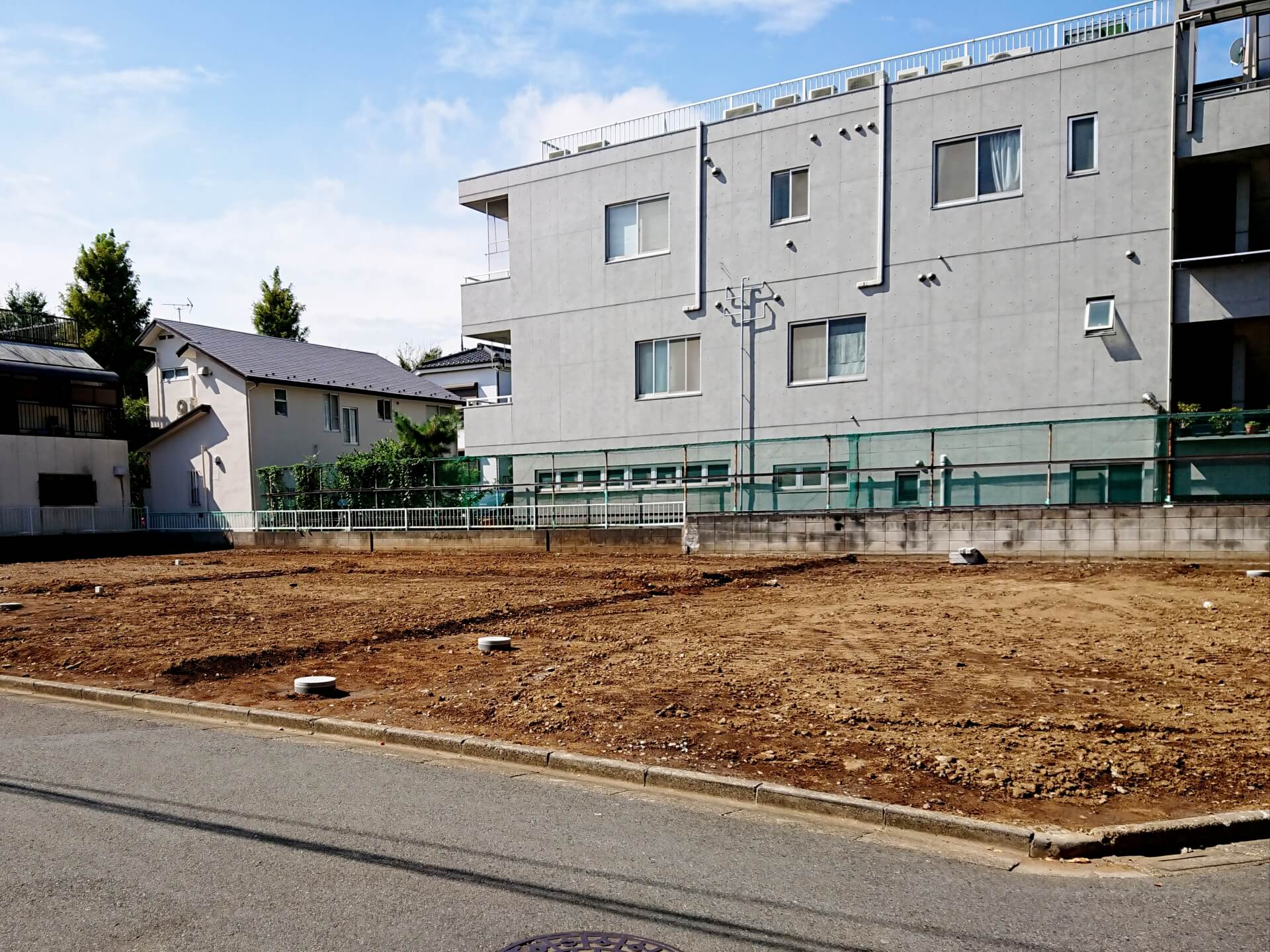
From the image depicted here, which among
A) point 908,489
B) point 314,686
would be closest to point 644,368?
point 908,489

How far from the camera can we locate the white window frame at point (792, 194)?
2169cm

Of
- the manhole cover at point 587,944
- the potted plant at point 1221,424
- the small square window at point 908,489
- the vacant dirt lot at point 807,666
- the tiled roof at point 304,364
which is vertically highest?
the tiled roof at point 304,364

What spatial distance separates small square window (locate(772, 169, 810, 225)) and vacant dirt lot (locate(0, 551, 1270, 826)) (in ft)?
31.7

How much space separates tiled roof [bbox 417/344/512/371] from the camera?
155ft

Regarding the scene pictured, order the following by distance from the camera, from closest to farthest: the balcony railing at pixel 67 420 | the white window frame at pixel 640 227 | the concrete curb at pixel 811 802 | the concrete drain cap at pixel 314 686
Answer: the concrete curb at pixel 811 802
the concrete drain cap at pixel 314 686
the white window frame at pixel 640 227
the balcony railing at pixel 67 420

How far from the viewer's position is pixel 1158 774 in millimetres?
5363

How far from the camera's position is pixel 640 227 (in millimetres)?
24047

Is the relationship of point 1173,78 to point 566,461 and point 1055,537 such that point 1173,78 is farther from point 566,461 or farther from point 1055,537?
point 566,461

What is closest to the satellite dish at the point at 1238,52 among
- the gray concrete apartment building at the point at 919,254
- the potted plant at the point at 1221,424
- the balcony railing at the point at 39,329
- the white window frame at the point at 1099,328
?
the gray concrete apartment building at the point at 919,254

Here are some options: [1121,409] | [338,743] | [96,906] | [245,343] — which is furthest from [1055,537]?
[245,343]

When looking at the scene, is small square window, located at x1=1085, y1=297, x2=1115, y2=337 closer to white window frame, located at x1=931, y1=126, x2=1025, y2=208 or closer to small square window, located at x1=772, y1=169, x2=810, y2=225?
white window frame, located at x1=931, y1=126, x2=1025, y2=208

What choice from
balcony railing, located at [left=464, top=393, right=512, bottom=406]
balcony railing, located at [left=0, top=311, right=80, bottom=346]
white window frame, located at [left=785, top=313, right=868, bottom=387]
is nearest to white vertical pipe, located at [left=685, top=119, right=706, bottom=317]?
white window frame, located at [left=785, top=313, right=868, bottom=387]

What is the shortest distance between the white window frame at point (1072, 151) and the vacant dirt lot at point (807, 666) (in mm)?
8647

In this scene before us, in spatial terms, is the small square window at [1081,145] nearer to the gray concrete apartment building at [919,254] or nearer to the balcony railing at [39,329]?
the gray concrete apartment building at [919,254]
